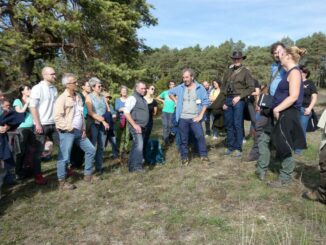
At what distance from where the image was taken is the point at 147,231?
406 centimetres

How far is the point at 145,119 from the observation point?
6.71 metres

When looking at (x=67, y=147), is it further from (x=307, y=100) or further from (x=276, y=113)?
(x=307, y=100)

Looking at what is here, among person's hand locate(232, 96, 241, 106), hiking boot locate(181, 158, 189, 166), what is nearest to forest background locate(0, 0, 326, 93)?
person's hand locate(232, 96, 241, 106)

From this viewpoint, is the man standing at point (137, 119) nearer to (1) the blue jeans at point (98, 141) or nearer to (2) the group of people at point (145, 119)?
(2) the group of people at point (145, 119)

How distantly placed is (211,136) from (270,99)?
5.31 metres

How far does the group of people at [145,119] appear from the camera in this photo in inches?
195

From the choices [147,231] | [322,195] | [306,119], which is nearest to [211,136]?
[306,119]

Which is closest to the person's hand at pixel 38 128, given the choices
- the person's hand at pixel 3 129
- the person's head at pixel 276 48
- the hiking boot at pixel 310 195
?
the person's hand at pixel 3 129

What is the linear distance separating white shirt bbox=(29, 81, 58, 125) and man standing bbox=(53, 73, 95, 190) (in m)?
0.22

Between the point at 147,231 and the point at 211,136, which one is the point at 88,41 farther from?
the point at 147,231

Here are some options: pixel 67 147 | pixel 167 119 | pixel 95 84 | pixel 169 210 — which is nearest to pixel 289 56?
pixel 169 210

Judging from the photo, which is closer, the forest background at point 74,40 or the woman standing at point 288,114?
the woman standing at point 288,114

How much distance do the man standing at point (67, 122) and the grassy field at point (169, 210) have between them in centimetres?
44

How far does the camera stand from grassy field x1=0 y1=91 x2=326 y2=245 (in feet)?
12.7
